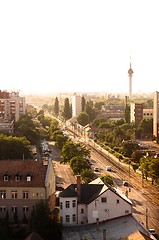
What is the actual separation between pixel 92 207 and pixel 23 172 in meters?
6.32

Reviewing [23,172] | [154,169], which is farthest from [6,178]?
[154,169]

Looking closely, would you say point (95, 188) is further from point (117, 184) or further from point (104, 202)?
point (117, 184)

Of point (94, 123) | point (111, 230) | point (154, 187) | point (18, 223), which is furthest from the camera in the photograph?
point (94, 123)

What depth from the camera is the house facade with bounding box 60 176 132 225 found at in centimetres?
3725

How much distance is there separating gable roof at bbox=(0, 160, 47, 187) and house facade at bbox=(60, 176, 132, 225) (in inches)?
93.4

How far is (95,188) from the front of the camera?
127ft

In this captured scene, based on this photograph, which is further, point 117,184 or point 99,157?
point 99,157

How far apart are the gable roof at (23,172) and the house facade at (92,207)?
2.37m

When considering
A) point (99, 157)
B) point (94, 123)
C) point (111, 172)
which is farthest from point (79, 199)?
point (94, 123)

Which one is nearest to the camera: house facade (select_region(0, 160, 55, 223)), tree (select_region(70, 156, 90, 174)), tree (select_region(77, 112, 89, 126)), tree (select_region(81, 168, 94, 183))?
house facade (select_region(0, 160, 55, 223))

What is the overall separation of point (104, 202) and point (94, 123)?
78.8 metres

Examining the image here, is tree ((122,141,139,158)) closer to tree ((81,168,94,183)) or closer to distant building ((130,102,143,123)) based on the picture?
tree ((81,168,94,183))

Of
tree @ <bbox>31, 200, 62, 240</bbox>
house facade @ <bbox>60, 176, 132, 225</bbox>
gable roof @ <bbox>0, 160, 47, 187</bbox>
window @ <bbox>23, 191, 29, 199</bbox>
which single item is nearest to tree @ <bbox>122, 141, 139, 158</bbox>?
house facade @ <bbox>60, 176, 132, 225</bbox>

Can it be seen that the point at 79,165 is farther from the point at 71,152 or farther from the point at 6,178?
the point at 6,178
